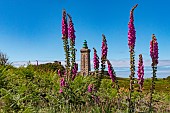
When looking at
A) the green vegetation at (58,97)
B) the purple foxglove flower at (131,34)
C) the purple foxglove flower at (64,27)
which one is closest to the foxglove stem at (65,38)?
the purple foxglove flower at (64,27)

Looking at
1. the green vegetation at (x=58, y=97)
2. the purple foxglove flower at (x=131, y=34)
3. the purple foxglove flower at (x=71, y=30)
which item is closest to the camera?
the purple foxglove flower at (x=131, y=34)

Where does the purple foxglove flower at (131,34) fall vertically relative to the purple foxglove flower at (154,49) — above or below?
above

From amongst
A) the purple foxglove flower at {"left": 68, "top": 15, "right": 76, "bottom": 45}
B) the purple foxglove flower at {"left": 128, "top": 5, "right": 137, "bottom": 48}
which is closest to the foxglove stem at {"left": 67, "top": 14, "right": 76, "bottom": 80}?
the purple foxglove flower at {"left": 68, "top": 15, "right": 76, "bottom": 45}

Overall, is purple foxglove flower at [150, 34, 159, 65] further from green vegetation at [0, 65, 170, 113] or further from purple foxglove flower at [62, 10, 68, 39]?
purple foxglove flower at [62, 10, 68, 39]

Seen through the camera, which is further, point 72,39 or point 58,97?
point 58,97

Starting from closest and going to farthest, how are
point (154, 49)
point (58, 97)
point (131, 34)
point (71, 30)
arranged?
1. point (131, 34)
2. point (154, 49)
3. point (71, 30)
4. point (58, 97)

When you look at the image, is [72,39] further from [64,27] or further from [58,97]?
[58,97]

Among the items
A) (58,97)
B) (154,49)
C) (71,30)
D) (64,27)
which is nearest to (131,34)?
(154,49)

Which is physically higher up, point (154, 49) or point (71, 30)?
point (71, 30)

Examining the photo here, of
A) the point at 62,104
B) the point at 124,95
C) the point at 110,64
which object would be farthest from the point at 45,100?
the point at 110,64

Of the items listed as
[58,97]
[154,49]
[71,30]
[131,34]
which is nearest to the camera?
[131,34]

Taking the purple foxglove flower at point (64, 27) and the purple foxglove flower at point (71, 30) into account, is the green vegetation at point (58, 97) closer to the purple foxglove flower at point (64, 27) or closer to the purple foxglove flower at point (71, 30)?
the purple foxglove flower at point (71, 30)

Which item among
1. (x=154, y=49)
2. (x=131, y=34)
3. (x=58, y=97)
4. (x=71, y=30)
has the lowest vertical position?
(x=58, y=97)

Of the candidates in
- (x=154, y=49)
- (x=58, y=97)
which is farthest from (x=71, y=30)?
(x=58, y=97)
